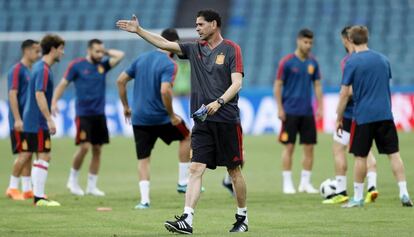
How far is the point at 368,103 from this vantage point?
12.9m

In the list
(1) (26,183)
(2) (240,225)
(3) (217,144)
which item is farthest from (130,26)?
(1) (26,183)

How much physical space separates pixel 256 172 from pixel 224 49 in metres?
9.76

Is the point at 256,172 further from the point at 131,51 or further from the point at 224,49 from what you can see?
the point at 131,51

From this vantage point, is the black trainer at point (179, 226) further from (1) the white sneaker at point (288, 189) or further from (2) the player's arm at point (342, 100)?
(1) the white sneaker at point (288, 189)

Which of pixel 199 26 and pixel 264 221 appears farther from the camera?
pixel 264 221

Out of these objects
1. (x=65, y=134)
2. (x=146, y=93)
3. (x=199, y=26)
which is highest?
(x=199, y=26)

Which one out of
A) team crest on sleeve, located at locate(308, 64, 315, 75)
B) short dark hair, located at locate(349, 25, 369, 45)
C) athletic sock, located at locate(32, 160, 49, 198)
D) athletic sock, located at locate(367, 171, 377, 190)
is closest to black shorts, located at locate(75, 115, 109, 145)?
athletic sock, located at locate(32, 160, 49, 198)

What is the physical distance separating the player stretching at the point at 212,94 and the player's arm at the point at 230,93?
0.03 feet

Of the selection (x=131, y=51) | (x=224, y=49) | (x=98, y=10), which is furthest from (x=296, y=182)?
(x=98, y=10)

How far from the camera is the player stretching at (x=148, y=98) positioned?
13734 millimetres

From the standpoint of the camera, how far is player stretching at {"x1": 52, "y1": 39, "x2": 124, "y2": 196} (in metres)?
16.4

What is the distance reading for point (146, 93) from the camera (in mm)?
13961

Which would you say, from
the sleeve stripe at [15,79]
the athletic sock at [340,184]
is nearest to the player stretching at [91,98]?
the sleeve stripe at [15,79]

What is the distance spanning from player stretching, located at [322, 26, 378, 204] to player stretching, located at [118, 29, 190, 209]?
2.36m
